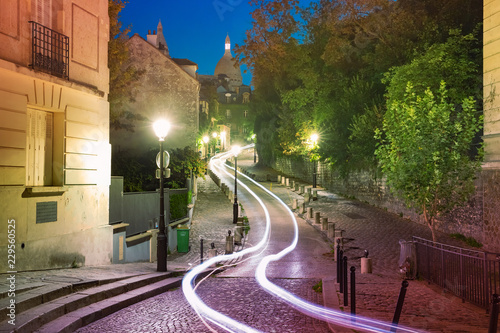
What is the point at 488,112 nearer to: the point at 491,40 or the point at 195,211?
the point at 491,40

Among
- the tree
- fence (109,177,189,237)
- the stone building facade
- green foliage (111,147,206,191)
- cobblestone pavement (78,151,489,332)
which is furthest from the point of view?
the stone building facade

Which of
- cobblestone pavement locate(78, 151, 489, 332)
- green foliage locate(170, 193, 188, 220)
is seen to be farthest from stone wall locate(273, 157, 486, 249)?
green foliage locate(170, 193, 188, 220)

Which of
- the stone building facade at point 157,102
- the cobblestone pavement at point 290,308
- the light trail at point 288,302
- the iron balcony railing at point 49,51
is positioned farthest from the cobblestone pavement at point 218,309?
the stone building facade at point 157,102

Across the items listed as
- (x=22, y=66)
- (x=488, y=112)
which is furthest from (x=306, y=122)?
(x=22, y=66)

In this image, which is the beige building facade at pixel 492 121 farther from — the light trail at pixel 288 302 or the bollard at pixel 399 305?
the bollard at pixel 399 305

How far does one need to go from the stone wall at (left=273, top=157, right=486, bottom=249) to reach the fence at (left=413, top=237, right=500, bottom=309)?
6.78 m

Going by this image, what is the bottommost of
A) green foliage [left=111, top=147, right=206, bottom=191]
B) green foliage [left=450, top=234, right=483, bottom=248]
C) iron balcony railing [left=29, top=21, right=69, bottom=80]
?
green foliage [left=450, top=234, right=483, bottom=248]

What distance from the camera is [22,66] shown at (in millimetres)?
10898

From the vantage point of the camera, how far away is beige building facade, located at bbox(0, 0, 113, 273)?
10.7m

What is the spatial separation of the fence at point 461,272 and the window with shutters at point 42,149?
10.2 m

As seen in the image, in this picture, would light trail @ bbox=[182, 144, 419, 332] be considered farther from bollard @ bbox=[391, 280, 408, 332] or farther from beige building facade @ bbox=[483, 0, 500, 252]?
beige building facade @ bbox=[483, 0, 500, 252]

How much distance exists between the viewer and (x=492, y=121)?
16.8 meters

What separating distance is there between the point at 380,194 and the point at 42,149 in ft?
78.5

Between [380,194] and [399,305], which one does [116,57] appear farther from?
[399,305]
